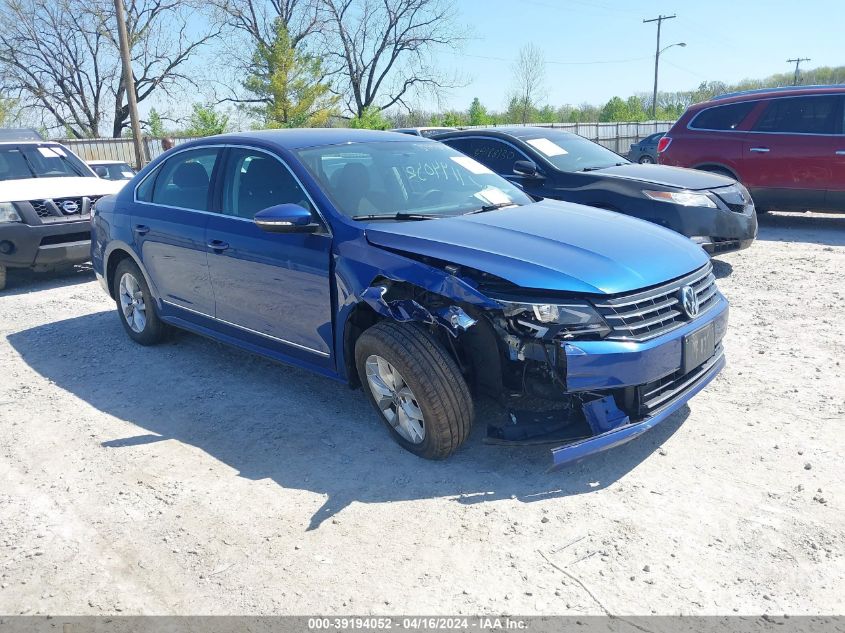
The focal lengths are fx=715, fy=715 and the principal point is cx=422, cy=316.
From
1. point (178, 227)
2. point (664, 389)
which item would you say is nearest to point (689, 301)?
point (664, 389)

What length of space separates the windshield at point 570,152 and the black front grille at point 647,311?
429 cm

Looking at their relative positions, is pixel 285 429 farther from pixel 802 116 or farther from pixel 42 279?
pixel 802 116

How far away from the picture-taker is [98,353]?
578cm

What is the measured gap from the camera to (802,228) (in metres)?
10.0

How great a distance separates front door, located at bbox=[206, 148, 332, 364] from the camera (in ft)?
13.3

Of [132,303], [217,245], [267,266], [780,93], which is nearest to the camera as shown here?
[267,266]

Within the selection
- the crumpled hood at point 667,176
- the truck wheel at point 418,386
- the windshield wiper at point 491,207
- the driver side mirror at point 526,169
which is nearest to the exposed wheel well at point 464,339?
the truck wheel at point 418,386

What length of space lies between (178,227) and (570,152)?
15.4 feet

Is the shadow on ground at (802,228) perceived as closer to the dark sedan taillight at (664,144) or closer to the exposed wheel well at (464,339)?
the dark sedan taillight at (664,144)

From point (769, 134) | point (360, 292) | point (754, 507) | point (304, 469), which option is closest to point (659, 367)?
point (754, 507)

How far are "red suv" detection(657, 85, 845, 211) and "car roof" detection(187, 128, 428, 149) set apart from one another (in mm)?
6441

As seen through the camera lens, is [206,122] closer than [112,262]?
No

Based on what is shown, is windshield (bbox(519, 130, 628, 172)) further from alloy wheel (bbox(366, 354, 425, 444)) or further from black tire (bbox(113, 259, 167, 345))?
alloy wheel (bbox(366, 354, 425, 444))

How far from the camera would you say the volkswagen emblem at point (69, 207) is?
27.4 feet
